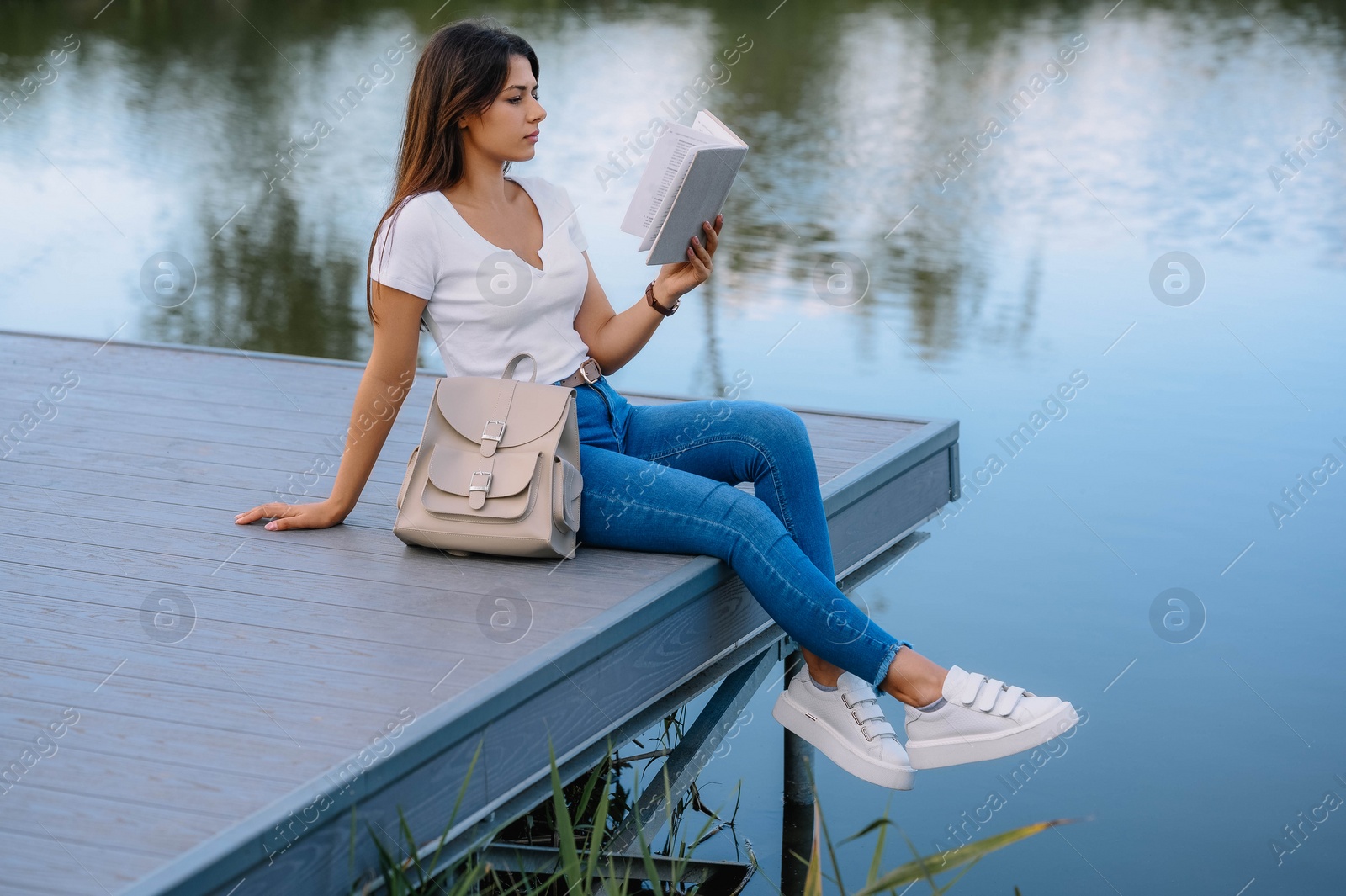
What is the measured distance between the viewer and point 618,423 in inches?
101

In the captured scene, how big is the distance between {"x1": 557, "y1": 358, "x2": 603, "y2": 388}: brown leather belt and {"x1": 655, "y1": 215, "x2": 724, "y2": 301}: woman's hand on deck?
7.0 inches

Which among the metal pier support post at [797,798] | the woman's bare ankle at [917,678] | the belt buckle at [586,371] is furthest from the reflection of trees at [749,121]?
the woman's bare ankle at [917,678]

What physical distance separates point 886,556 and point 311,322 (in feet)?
14.7

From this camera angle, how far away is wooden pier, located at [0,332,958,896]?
1.72 metres

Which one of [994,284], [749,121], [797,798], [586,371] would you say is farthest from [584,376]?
[749,121]

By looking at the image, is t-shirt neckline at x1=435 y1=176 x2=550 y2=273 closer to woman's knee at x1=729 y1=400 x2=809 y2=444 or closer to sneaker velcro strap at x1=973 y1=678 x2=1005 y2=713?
woman's knee at x1=729 y1=400 x2=809 y2=444

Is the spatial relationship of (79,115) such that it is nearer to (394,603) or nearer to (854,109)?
(854,109)

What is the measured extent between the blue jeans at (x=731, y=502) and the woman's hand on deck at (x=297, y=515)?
1.51 ft

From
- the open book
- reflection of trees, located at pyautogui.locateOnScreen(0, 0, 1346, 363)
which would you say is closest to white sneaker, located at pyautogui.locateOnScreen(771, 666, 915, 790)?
the open book

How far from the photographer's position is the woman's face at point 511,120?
2410 mm

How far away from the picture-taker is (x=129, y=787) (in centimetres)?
177

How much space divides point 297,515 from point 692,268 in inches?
33.1

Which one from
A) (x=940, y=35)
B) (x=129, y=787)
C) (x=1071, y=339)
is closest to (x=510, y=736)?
(x=129, y=787)

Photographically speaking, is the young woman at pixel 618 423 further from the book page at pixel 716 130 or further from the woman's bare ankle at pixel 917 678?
the book page at pixel 716 130
